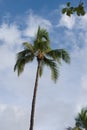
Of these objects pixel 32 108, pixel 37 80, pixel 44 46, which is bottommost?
pixel 32 108

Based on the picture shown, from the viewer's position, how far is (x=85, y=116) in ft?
158

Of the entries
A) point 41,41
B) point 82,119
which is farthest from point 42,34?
point 82,119

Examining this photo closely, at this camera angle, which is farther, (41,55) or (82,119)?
(82,119)

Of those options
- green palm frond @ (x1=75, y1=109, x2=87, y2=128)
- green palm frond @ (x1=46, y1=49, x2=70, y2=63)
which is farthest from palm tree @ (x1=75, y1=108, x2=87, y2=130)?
green palm frond @ (x1=46, y1=49, x2=70, y2=63)

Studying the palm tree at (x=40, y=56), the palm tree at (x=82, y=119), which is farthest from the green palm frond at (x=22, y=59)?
the palm tree at (x=82, y=119)

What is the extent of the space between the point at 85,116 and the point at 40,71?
45.2 ft

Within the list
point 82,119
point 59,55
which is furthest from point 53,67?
point 82,119

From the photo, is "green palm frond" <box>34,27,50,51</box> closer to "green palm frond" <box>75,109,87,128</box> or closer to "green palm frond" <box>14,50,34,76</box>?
"green palm frond" <box>14,50,34,76</box>

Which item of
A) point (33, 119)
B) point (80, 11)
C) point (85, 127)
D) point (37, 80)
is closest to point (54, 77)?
point (37, 80)

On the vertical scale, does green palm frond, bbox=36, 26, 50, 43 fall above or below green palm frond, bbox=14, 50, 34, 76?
above

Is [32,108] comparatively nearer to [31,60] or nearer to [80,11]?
[31,60]

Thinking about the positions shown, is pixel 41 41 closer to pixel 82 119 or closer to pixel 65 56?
pixel 65 56

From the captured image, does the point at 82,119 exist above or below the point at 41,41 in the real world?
below

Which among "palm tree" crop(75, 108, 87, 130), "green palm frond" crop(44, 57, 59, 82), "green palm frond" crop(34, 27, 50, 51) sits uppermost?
"green palm frond" crop(34, 27, 50, 51)
